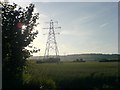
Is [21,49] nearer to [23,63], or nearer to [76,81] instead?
[23,63]

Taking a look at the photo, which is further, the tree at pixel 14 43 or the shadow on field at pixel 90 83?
the shadow on field at pixel 90 83

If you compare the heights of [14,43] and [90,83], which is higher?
[14,43]

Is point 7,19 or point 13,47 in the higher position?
point 7,19

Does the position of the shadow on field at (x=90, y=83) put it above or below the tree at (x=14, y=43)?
below

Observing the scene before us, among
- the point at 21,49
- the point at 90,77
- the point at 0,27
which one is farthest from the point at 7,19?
the point at 90,77

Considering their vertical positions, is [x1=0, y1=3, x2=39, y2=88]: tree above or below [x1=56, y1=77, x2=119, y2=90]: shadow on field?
above

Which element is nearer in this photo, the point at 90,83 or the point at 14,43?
the point at 14,43

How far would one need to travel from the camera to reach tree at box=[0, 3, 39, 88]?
56.5 feet

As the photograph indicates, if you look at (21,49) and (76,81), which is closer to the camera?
(21,49)

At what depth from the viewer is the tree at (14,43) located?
1723 cm

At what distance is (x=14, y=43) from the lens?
57.2 ft

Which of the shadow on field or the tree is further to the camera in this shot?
the shadow on field

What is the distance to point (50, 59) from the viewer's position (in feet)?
285

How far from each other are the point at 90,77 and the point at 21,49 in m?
9.89
